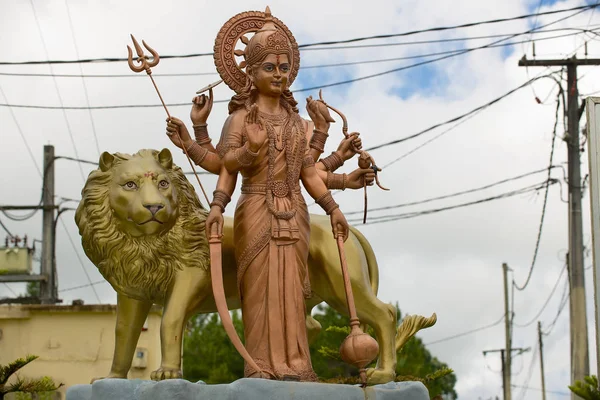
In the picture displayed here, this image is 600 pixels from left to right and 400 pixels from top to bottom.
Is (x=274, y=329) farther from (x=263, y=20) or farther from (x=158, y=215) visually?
(x=263, y=20)

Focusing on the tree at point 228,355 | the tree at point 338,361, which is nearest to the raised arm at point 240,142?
the tree at point 338,361

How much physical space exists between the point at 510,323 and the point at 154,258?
85.8 feet

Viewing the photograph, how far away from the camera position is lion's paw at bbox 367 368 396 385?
757 cm

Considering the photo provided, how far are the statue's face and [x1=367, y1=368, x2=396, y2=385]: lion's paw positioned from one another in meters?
2.07

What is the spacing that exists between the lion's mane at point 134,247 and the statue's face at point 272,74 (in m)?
0.94

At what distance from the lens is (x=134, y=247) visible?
7672 mm

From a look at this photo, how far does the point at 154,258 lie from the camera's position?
25.1 ft

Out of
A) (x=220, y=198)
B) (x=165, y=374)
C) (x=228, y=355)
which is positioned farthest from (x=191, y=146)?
(x=228, y=355)

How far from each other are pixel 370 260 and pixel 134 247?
5.91ft

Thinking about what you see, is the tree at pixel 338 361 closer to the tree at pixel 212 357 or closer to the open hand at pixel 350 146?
the tree at pixel 212 357

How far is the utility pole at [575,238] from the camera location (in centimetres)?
1545

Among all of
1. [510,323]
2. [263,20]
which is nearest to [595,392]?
[263,20]

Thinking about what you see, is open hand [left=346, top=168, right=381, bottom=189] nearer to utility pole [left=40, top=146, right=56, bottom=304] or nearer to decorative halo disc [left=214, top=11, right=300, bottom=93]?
decorative halo disc [left=214, top=11, right=300, bottom=93]

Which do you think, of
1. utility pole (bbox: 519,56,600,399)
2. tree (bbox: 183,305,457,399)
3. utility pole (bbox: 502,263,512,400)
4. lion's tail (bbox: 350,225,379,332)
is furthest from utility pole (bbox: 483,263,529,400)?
lion's tail (bbox: 350,225,379,332)
